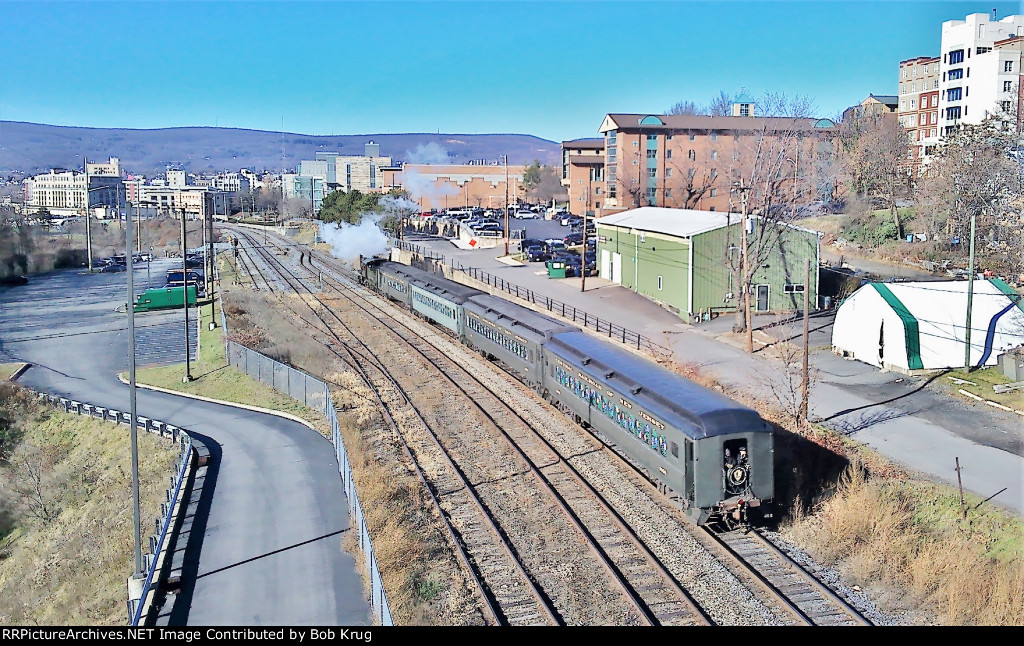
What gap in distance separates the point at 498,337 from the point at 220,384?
11.8 metres

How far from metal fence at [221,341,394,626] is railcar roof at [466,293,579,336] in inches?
281

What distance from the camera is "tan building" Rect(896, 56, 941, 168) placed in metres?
78.5

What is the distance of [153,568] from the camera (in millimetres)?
15555

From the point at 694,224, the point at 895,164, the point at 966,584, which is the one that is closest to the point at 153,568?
the point at 966,584

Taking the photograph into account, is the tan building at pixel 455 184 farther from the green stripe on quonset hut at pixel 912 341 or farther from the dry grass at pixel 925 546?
the dry grass at pixel 925 546

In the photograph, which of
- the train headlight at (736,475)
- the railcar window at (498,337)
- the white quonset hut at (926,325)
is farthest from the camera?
the white quonset hut at (926,325)

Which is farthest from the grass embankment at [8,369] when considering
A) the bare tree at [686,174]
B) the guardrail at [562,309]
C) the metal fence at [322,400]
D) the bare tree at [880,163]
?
the bare tree at [686,174]

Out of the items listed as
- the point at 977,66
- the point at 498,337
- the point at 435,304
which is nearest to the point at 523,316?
the point at 498,337

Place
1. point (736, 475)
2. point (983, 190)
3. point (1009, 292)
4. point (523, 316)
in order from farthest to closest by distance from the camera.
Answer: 1. point (983, 190)
2. point (1009, 292)
3. point (523, 316)
4. point (736, 475)

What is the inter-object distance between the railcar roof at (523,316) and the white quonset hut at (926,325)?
11.6m

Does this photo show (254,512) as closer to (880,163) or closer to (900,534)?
(900,534)

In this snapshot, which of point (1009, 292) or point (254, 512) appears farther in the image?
Answer: point (1009, 292)

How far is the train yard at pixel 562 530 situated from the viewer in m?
14.1

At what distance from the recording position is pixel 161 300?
55.3 m
